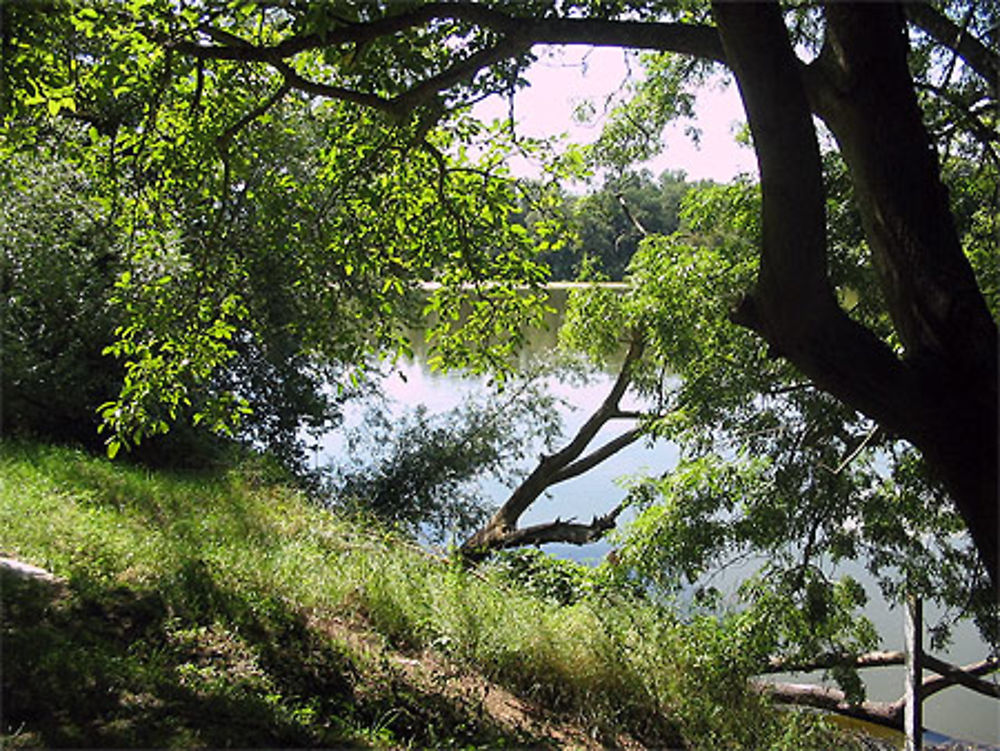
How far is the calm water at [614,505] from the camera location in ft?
29.7

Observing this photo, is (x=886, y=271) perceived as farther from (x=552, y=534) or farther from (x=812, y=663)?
(x=552, y=534)

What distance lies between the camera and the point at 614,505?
42.8ft

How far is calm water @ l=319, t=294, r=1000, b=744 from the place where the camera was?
904 centimetres

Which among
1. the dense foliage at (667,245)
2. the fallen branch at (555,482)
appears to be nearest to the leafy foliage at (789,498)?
the dense foliage at (667,245)

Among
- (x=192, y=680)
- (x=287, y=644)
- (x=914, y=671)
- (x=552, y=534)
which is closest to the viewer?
(x=192, y=680)

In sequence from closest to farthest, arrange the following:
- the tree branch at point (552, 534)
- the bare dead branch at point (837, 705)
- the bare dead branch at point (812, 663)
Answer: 1. the bare dead branch at point (812, 663)
2. the bare dead branch at point (837, 705)
3. the tree branch at point (552, 534)

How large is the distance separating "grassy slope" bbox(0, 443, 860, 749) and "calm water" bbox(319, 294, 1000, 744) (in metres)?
1.58

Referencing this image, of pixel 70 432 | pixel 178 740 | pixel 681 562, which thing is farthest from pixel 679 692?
pixel 70 432

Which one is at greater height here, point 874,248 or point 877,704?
point 874,248

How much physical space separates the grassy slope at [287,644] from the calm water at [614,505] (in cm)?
158

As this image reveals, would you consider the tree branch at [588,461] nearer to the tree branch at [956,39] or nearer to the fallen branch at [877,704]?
the fallen branch at [877,704]

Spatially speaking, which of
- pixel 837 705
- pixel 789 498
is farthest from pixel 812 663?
pixel 837 705

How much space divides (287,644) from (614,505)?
8960mm

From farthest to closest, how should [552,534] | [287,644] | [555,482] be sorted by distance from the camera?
[555,482] → [552,534] → [287,644]
